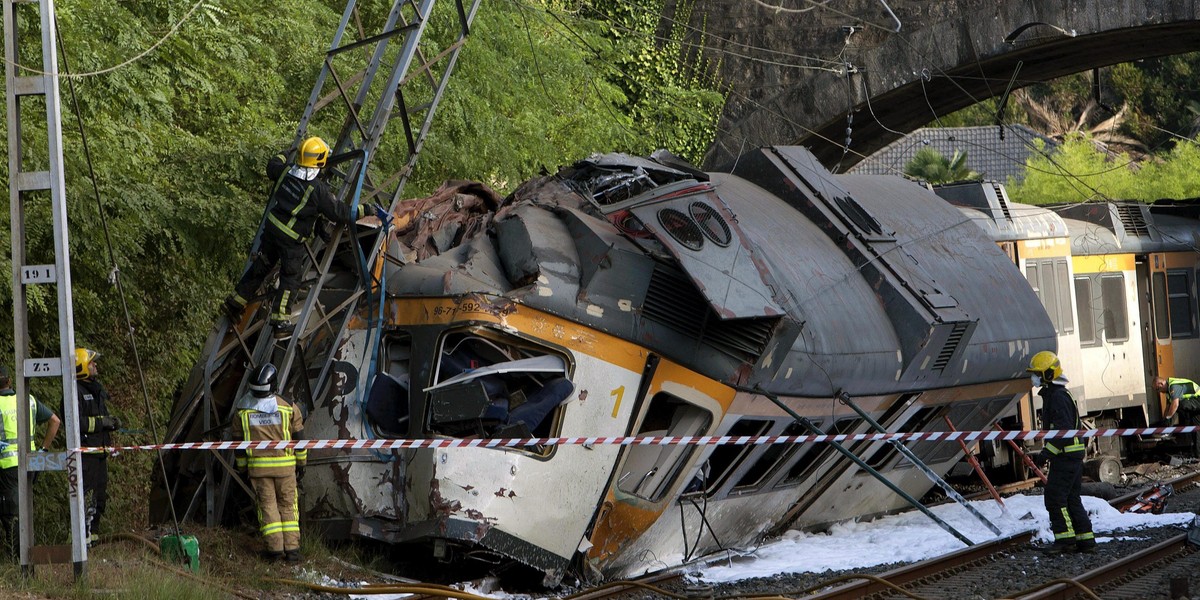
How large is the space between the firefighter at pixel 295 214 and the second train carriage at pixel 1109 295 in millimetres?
8571

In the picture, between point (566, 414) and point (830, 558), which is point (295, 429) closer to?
point (566, 414)

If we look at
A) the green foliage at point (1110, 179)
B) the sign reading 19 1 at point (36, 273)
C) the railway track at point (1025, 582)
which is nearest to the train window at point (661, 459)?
the railway track at point (1025, 582)

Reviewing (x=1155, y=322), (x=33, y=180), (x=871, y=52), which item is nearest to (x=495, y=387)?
(x=33, y=180)

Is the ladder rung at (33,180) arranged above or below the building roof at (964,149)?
below

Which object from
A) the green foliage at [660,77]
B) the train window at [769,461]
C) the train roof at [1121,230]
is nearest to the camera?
the train window at [769,461]

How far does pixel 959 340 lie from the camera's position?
1135 centimetres

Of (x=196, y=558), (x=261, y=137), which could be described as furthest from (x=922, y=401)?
(x=261, y=137)

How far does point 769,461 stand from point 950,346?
191 centimetres

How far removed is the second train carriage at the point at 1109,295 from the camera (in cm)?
1645

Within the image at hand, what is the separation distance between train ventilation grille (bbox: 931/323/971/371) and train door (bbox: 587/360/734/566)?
2544mm

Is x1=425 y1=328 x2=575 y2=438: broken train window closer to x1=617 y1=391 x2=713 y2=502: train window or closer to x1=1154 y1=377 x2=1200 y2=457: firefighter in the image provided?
x1=617 y1=391 x2=713 y2=502: train window

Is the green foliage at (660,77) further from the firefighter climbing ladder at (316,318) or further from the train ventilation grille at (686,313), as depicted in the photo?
the train ventilation grille at (686,313)

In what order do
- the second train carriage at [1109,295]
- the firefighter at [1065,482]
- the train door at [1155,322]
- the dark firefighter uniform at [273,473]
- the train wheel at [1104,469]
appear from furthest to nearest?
1. the train door at [1155,322]
2. the train wheel at [1104,469]
3. the second train carriage at [1109,295]
4. the firefighter at [1065,482]
5. the dark firefighter uniform at [273,473]

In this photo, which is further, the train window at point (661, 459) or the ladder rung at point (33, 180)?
the train window at point (661, 459)
